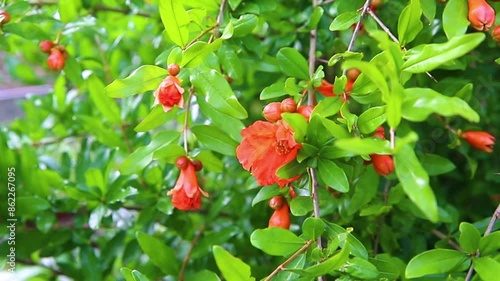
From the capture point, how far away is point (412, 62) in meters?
0.52

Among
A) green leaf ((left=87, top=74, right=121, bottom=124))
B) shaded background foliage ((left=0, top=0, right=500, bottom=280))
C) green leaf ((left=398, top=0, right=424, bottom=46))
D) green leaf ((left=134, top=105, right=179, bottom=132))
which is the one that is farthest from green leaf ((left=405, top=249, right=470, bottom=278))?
green leaf ((left=87, top=74, right=121, bottom=124))

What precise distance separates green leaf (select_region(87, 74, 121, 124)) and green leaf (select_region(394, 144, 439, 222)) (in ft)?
1.85

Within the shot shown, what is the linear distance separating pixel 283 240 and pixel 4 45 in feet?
1.51

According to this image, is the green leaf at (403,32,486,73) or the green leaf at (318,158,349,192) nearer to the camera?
the green leaf at (403,32,486,73)

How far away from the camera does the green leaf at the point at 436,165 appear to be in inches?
30.9

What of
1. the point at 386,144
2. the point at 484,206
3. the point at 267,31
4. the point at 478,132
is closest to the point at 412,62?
the point at 386,144

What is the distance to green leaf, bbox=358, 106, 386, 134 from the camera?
1.76 ft

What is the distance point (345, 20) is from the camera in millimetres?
652

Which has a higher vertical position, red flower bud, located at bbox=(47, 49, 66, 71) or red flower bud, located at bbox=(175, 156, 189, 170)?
red flower bud, located at bbox=(47, 49, 66, 71)

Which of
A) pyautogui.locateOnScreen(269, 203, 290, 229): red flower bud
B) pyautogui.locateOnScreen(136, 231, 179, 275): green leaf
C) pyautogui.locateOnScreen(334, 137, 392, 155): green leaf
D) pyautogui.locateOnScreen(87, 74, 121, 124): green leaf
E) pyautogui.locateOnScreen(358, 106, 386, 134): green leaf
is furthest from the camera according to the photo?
pyautogui.locateOnScreen(87, 74, 121, 124): green leaf

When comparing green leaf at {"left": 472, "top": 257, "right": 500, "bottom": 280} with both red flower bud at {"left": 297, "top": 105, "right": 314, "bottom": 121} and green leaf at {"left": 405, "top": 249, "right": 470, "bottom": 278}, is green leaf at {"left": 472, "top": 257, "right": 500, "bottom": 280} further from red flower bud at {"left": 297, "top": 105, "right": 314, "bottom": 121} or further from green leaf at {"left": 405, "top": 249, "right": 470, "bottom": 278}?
red flower bud at {"left": 297, "top": 105, "right": 314, "bottom": 121}

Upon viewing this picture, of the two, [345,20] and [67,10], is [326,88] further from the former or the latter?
[67,10]

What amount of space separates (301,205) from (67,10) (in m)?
0.47

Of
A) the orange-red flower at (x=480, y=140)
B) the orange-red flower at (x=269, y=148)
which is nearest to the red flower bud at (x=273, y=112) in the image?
the orange-red flower at (x=269, y=148)
